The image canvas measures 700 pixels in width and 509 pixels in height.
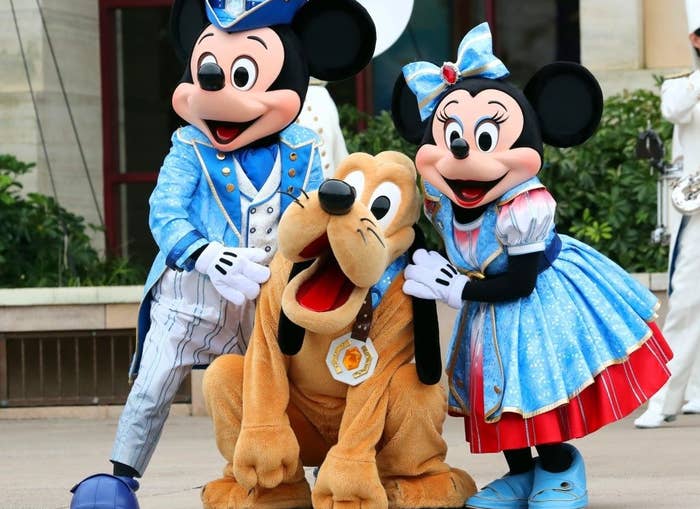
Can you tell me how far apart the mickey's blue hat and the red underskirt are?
5.10 feet

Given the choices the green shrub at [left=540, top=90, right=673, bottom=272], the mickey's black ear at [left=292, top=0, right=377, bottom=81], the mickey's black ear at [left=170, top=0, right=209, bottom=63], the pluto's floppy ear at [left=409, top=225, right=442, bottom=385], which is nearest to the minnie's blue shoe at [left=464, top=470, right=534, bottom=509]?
the pluto's floppy ear at [left=409, top=225, right=442, bottom=385]

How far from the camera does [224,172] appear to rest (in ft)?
20.6

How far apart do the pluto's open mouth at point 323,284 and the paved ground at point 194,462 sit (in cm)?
123

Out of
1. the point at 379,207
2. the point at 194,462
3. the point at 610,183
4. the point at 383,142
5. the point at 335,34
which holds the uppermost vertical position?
the point at 335,34

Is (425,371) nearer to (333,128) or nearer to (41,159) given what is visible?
(333,128)

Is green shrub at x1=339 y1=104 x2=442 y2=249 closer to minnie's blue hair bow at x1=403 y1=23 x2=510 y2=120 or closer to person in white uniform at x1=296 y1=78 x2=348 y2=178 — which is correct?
person in white uniform at x1=296 y1=78 x2=348 y2=178

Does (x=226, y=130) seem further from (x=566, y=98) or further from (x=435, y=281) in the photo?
(x=566, y=98)

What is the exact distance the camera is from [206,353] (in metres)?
6.34

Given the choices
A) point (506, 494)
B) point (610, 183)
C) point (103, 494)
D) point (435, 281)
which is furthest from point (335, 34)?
point (610, 183)

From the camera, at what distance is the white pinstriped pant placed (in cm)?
614

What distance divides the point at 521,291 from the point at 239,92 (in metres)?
1.31

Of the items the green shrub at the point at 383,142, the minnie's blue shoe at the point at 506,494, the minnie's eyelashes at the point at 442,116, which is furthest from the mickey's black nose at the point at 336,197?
the green shrub at the point at 383,142

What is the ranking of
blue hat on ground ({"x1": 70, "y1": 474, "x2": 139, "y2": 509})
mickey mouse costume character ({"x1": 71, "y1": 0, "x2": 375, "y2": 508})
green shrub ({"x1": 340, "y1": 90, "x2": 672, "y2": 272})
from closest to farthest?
blue hat on ground ({"x1": 70, "y1": 474, "x2": 139, "y2": 509}) < mickey mouse costume character ({"x1": 71, "y1": 0, "x2": 375, "y2": 508}) < green shrub ({"x1": 340, "y1": 90, "x2": 672, "y2": 272})

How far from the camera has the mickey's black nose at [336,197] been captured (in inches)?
215
